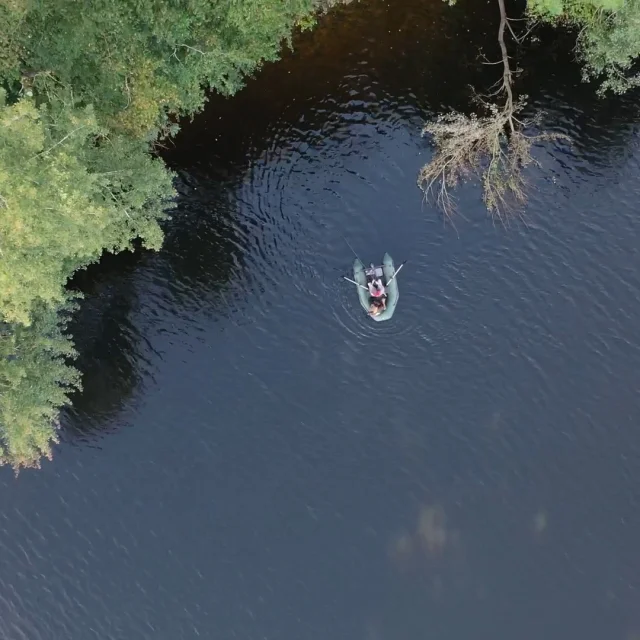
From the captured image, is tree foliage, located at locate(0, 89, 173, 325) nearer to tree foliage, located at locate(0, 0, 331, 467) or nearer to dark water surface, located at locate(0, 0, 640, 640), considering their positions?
tree foliage, located at locate(0, 0, 331, 467)

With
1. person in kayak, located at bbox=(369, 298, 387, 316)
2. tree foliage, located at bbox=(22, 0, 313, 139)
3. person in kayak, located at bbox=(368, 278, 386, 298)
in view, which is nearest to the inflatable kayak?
person in kayak, located at bbox=(369, 298, 387, 316)

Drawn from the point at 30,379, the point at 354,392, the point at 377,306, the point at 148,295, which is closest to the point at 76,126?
the point at 30,379

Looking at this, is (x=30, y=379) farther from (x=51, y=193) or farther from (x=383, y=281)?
(x=383, y=281)

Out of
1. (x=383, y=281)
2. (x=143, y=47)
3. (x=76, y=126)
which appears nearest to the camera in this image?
(x=76, y=126)

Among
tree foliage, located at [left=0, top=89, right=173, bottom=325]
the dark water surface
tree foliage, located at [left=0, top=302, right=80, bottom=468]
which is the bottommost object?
the dark water surface

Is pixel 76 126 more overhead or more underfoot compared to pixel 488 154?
more overhead

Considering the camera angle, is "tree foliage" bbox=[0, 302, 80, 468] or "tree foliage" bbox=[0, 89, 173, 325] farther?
"tree foliage" bbox=[0, 302, 80, 468]

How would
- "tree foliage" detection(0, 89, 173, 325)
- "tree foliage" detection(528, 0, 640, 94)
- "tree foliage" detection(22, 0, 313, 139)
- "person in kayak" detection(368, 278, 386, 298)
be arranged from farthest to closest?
"person in kayak" detection(368, 278, 386, 298), "tree foliage" detection(528, 0, 640, 94), "tree foliage" detection(22, 0, 313, 139), "tree foliage" detection(0, 89, 173, 325)
